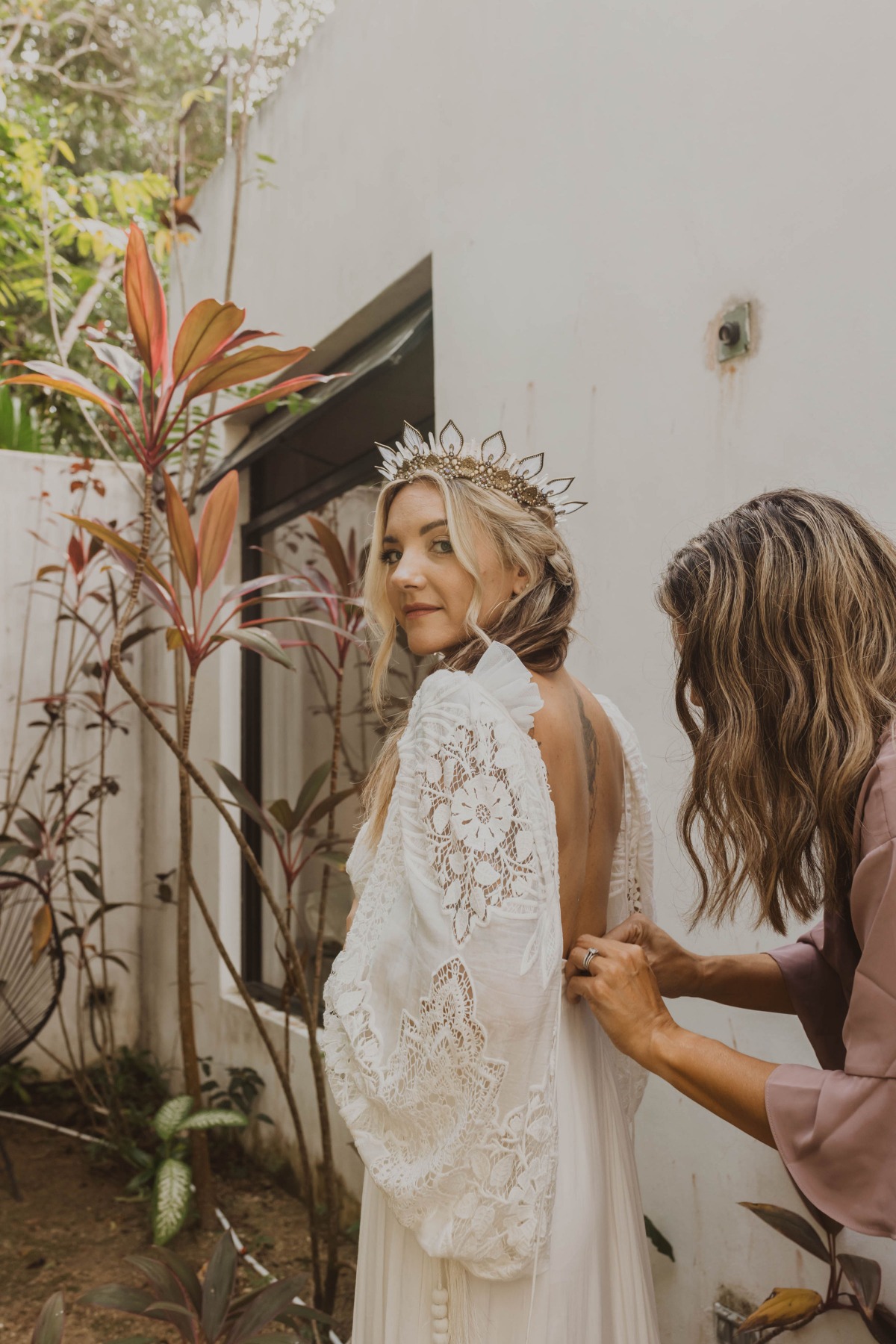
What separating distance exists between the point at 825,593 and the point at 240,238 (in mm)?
3876

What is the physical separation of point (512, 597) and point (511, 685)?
1.04ft

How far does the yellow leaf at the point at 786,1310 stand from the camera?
1505mm

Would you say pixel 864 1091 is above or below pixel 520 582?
below

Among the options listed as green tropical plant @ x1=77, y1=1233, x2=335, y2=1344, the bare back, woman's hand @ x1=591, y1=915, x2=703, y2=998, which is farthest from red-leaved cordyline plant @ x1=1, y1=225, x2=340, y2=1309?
woman's hand @ x1=591, y1=915, x2=703, y2=998

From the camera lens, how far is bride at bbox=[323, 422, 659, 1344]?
1138 millimetres

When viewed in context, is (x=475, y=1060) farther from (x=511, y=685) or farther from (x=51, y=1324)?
(x=51, y=1324)

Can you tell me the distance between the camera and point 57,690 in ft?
16.4

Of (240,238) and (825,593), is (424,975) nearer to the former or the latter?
(825,593)

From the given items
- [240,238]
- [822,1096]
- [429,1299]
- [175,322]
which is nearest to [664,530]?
[822,1096]

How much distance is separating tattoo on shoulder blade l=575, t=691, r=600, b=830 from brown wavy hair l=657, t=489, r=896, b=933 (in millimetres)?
198

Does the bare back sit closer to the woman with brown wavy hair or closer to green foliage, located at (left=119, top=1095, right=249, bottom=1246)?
the woman with brown wavy hair

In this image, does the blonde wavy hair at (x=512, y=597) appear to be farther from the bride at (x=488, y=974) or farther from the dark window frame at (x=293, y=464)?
the dark window frame at (x=293, y=464)

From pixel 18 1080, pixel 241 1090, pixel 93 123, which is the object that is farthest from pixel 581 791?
pixel 93 123

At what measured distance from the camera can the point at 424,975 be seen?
3.85 feet
